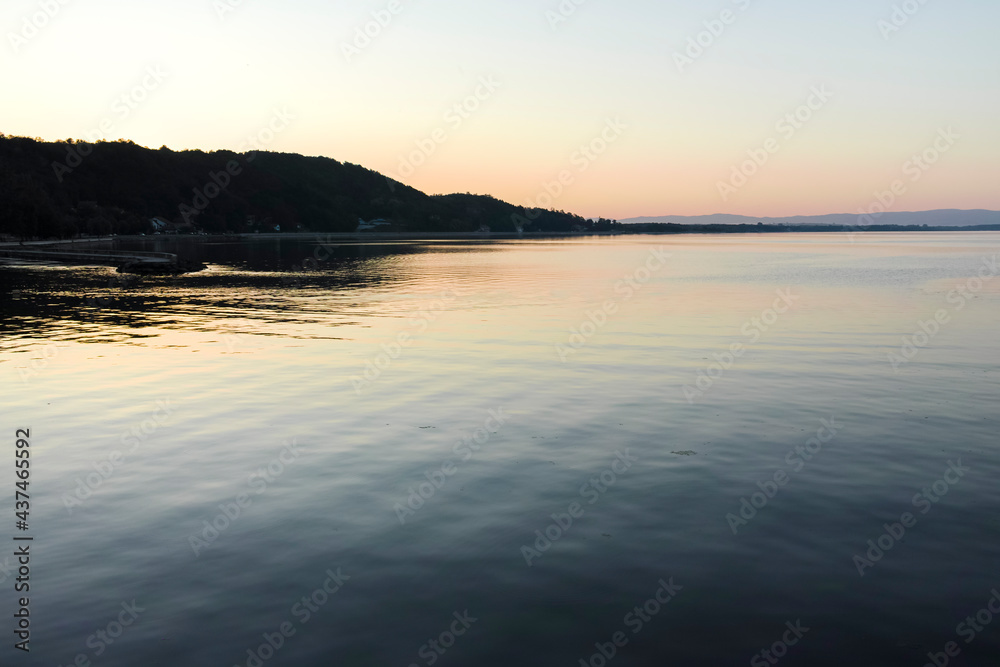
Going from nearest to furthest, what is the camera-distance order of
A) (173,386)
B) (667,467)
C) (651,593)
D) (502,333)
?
(651,593)
(667,467)
(173,386)
(502,333)

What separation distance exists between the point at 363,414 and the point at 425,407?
1.63 meters

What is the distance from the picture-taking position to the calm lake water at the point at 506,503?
26.0 feet

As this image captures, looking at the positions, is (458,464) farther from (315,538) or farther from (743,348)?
(743,348)

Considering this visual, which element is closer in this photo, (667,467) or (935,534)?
(935,534)

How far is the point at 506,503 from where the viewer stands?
11.7 m

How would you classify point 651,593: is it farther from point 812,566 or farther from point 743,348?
point 743,348

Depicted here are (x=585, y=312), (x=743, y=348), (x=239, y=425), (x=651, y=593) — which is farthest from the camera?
(x=585, y=312)

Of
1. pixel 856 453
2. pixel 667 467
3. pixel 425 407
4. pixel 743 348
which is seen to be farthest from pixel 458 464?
pixel 743 348

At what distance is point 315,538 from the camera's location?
1033cm

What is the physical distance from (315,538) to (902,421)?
13152 mm

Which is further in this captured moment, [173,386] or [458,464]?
[173,386]

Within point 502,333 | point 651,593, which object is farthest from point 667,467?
point 502,333

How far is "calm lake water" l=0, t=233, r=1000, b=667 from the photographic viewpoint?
7.91 m

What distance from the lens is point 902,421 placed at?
55.2 feet
